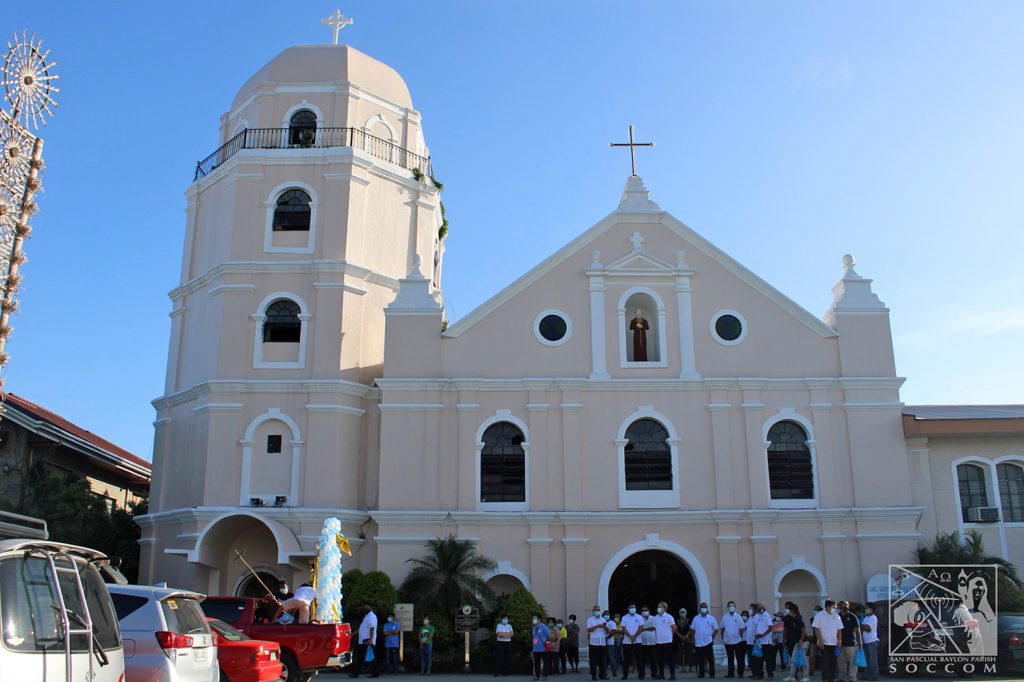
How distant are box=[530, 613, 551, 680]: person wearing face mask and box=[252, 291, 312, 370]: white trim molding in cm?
1016

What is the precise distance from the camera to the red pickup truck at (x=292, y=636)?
1507 centimetres

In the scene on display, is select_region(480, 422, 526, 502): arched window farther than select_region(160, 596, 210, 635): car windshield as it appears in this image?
Yes

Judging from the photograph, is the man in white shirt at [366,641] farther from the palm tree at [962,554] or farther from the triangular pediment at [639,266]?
the palm tree at [962,554]

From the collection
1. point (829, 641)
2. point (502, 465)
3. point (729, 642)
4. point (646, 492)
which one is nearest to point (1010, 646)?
point (829, 641)

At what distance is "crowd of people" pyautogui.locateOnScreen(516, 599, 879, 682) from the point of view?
19.1m

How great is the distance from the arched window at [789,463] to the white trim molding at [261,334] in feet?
42.5

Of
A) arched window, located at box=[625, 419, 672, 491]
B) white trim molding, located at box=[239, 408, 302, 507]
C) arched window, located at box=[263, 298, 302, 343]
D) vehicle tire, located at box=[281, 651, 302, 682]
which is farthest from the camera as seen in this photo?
arched window, located at box=[263, 298, 302, 343]

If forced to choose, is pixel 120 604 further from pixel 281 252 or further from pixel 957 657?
pixel 281 252

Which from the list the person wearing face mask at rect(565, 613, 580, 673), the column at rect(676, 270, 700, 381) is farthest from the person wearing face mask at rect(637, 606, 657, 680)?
the column at rect(676, 270, 700, 381)

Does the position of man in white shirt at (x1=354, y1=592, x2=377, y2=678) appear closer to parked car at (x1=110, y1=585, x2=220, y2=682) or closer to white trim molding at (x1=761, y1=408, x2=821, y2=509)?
parked car at (x1=110, y1=585, x2=220, y2=682)

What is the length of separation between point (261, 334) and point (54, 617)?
20.3m

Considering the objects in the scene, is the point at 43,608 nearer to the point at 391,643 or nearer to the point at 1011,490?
the point at 391,643

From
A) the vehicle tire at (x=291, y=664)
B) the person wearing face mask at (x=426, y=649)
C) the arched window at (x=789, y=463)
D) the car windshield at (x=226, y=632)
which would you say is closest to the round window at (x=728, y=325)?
the arched window at (x=789, y=463)

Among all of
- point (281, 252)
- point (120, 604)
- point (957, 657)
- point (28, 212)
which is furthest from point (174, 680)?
point (281, 252)
